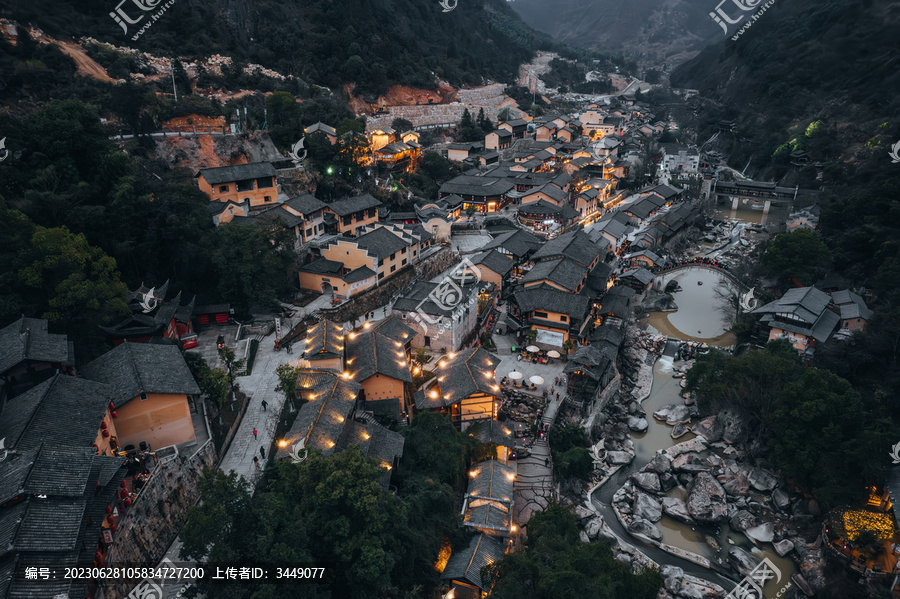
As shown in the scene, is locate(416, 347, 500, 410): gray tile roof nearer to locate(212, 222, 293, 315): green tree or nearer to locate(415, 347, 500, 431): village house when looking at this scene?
locate(415, 347, 500, 431): village house

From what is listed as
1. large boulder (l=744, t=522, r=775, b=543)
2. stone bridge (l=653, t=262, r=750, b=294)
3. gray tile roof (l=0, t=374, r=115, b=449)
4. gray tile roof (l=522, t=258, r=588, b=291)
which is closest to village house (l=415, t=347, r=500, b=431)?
gray tile roof (l=522, t=258, r=588, b=291)

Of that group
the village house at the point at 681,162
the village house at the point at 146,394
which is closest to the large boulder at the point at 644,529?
the village house at the point at 146,394

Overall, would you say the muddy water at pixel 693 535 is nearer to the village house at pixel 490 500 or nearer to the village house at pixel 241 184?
the village house at pixel 490 500

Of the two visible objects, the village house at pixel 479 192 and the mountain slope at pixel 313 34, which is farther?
the village house at pixel 479 192

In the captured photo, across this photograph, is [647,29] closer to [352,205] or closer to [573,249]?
[573,249]

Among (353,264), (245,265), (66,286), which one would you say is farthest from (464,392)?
(66,286)

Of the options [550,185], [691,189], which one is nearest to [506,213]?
[550,185]
